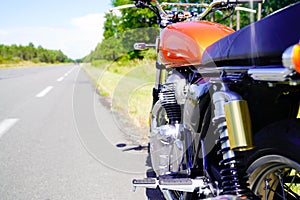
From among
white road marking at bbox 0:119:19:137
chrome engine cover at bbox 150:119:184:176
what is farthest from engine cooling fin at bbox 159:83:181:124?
white road marking at bbox 0:119:19:137

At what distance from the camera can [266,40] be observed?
3.92 ft

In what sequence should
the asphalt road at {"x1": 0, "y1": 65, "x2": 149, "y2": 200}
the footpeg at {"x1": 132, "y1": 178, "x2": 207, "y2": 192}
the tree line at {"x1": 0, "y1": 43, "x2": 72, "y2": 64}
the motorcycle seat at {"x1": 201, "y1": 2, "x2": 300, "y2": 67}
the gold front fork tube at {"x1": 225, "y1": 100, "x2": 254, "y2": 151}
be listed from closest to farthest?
1. the motorcycle seat at {"x1": 201, "y1": 2, "x2": 300, "y2": 67}
2. the gold front fork tube at {"x1": 225, "y1": 100, "x2": 254, "y2": 151}
3. the footpeg at {"x1": 132, "y1": 178, "x2": 207, "y2": 192}
4. the asphalt road at {"x1": 0, "y1": 65, "x2": 149, "y2": 200}
5. the tree line at {"x1": 0, "y1": 43, "x2": 72, "y2": 64}

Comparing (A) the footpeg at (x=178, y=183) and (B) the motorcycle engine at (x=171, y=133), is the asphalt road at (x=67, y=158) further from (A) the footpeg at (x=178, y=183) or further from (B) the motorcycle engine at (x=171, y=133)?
(A) the footpeg at (x=178, y=183)

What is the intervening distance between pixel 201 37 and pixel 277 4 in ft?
81.5

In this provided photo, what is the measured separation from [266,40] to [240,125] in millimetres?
397

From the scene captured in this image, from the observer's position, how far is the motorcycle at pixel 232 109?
1207 millimetres

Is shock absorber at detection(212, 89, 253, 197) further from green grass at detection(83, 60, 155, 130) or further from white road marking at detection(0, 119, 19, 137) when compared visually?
white road marking at detection(0, 119, 19, 137)

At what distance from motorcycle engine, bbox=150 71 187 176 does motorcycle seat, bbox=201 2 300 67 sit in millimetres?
824

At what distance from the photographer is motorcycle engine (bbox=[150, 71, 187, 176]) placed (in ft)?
7.46

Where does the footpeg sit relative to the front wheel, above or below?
below

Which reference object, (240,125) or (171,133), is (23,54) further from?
(240,125)

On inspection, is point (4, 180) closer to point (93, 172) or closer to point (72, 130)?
point (93, 172)

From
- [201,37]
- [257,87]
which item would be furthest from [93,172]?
[257,87]

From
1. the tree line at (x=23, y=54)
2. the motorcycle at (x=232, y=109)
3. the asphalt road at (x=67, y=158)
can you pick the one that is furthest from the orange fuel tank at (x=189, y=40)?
the tree line at (x=23, y=54)
